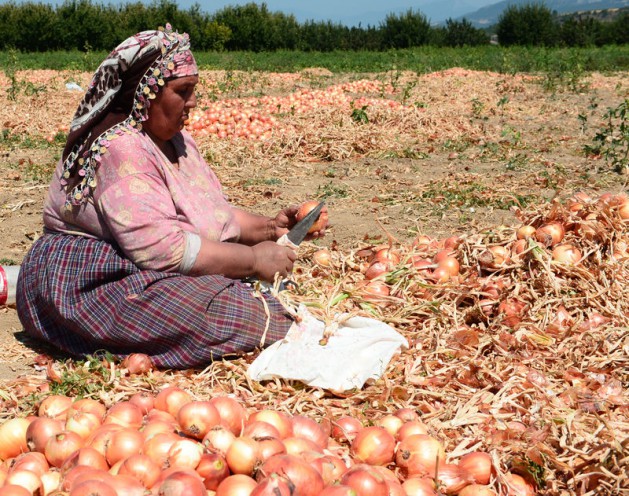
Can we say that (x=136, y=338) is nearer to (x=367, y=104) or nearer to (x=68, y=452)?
(x=68, y=452)

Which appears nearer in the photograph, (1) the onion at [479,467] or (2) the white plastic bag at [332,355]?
(1) the onion at [479,467]

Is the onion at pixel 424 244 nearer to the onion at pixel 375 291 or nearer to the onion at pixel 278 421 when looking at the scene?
the onion at pixel 375 291

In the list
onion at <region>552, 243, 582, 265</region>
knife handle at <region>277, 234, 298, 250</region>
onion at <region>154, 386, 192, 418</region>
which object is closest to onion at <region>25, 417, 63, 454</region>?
onion at <region>154, 386, 192, 418</region>

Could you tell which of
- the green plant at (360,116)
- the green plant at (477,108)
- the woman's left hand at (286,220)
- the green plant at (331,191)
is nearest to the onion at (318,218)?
the woman's left hand at (286,220)

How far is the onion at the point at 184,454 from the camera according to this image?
5.96ft

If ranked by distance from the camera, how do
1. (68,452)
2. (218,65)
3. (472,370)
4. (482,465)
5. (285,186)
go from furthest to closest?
(218,65), (285,186), (472,370), (482,465), (68,452)

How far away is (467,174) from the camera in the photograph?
653 centimetres

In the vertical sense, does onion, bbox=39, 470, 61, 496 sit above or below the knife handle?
below

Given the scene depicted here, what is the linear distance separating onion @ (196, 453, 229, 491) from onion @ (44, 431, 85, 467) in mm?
416

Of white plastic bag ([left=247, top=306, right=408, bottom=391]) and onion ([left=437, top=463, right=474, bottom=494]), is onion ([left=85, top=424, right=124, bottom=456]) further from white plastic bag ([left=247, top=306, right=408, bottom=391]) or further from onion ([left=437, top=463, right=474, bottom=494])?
onion ([left=437, top=463, right=474, bottom=494])

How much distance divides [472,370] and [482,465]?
673mm

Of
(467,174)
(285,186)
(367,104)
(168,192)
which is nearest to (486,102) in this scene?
(367,104)

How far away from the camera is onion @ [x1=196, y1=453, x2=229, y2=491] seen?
1.80 m

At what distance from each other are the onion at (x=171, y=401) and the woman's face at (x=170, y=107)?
1165mm
